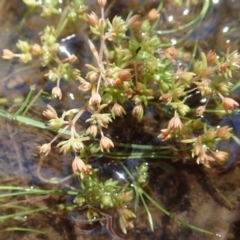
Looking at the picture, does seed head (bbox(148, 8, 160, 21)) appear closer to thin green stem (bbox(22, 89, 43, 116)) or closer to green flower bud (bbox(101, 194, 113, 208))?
thin green stem (bbox(22, 89, 43, 116))

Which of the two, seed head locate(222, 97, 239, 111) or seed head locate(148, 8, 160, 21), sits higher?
seed head locate(148, 8, 160, 21)

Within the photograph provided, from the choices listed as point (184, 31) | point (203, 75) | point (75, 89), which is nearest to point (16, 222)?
point (75, 89)

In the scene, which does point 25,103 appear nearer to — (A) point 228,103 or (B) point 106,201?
(B) point 106,201

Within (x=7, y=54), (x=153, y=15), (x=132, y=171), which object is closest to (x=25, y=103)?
(x=7, y=54)

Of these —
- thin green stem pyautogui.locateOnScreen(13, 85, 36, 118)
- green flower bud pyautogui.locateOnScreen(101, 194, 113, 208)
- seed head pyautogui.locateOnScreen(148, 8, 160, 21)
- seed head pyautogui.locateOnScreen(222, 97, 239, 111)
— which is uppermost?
seed head pyautogui.locateOnScreen(148, 8, 160, 21)

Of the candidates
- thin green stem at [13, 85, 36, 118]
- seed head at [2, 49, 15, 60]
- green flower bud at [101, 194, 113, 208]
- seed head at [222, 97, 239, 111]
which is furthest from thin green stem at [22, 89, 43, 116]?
seed head at [222, 97, 239, 111]

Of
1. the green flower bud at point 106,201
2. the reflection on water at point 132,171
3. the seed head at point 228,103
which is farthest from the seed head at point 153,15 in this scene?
the green flower bud at point 106,201

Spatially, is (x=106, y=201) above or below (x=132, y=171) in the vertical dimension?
below

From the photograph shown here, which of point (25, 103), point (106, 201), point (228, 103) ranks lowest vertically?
point (106, 201)

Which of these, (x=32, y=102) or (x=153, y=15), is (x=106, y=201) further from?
(x=153, y=15)

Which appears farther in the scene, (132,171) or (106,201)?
(132,171)

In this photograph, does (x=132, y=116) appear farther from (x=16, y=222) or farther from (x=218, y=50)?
(x=16, y=222)

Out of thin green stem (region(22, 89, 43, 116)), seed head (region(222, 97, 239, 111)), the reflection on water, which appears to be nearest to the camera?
seed head (region(222, 97, 239, 111))
